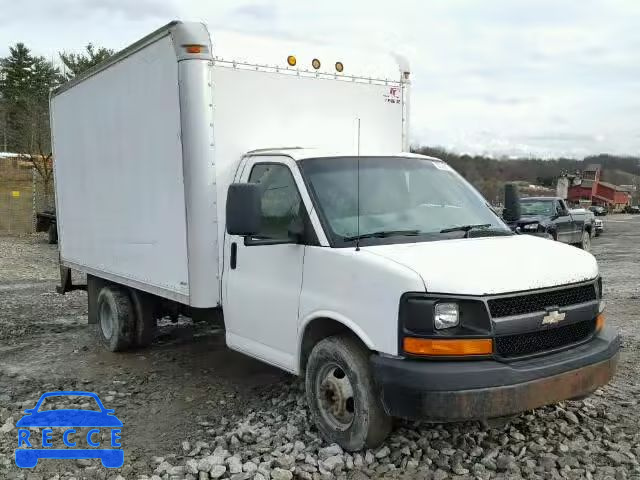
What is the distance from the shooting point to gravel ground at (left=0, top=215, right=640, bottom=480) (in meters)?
4.08

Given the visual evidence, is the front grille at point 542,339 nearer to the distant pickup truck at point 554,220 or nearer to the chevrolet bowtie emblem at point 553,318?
the chevrolet bowtie emblem at point 553,318

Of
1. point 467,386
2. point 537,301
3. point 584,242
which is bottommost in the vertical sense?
point 584,242

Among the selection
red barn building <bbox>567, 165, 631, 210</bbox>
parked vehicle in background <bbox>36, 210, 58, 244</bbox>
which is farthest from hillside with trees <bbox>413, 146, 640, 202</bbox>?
red barn building <bbox>567, 165, 631, 210</bbox>

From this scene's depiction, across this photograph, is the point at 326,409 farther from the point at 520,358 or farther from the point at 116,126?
the point at 116,126

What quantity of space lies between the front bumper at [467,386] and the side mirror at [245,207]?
48.5 inches

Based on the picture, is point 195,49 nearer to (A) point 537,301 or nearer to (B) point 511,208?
(B) point 511,208

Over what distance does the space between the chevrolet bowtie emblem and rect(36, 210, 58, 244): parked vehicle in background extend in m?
20.9

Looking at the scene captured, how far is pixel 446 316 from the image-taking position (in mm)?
3689

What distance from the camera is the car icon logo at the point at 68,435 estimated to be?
14.7 ft

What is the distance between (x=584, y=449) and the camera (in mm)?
4309

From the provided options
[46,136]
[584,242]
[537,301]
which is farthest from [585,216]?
[46,136]

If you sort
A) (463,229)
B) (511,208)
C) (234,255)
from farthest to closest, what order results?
(511,208)
(234,255)
(463,229)

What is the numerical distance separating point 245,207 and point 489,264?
1634 millimetres

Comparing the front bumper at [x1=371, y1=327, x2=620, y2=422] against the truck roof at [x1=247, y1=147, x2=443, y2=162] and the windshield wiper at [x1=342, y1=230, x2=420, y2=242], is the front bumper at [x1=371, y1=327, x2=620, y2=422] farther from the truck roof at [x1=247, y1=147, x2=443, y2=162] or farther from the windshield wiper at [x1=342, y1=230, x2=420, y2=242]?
the truck roof at [x1=247, y1=147, x2=443, y2=162]
